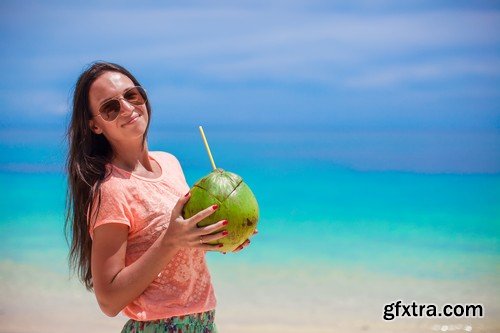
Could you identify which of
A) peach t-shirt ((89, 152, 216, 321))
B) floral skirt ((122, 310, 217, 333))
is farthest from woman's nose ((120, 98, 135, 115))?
floral skirt ((122, 310, 217, 333))

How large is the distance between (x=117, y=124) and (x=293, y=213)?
543 centimetres

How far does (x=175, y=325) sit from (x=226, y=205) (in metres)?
0.32

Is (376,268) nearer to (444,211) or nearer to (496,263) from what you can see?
(496,263)

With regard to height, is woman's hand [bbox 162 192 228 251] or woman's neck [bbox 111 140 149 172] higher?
woman's neck [bbox 111 140 149 172]

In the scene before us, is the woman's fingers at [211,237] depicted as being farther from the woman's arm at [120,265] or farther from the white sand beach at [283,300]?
the white sand beach at [283,300]

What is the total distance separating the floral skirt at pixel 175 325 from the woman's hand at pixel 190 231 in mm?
223

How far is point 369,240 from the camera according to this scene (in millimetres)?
6336

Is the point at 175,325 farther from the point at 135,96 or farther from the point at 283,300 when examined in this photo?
the point at 283,300

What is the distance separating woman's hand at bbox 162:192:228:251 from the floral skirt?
0.73 feet

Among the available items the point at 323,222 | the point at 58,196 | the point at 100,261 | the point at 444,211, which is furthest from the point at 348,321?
the point at 58,196

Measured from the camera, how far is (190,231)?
1.49 m

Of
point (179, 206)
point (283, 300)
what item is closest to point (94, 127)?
point (179, 206)

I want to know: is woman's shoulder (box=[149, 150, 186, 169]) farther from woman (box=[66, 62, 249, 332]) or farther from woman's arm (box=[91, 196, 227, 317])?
woman's arm (box=[91, 196, 227, 317])

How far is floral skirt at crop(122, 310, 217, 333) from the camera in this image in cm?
166
